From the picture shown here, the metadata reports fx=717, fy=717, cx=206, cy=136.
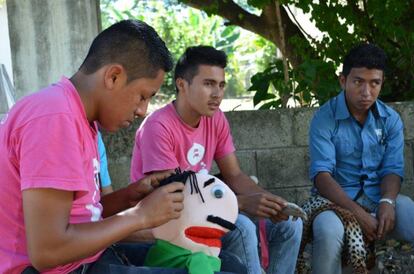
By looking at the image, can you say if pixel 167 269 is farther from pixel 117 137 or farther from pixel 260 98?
pixel 260 98

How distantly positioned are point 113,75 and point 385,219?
2101 millimetres

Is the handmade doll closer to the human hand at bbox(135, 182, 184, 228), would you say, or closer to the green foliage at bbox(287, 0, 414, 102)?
the human hand at bbox(135, 182, 184, 228)

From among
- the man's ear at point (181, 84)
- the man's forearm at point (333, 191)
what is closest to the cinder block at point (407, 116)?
the man's forearm at point (333, 191)

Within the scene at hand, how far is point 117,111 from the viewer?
2309mm

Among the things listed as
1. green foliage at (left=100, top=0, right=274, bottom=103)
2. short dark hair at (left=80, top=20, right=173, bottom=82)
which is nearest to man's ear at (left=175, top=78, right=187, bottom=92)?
short dark hair at (left=80, top=20, right=173, bottom=82)

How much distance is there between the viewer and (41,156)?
205 cm

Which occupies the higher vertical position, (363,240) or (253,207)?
(253,207)

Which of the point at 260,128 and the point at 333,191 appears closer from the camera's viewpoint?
the point at 333,191

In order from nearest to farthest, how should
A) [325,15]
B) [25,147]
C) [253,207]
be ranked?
[25,147], [253,207], [325,15]

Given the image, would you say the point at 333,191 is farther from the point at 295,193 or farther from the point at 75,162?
the point at 75,162

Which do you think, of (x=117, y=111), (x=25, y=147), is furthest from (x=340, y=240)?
(x=25, y=147)

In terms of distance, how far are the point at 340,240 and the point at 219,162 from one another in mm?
748

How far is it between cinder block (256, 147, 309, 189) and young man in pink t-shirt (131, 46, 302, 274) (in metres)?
1.12

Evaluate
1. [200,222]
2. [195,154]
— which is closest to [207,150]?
[195,154]
